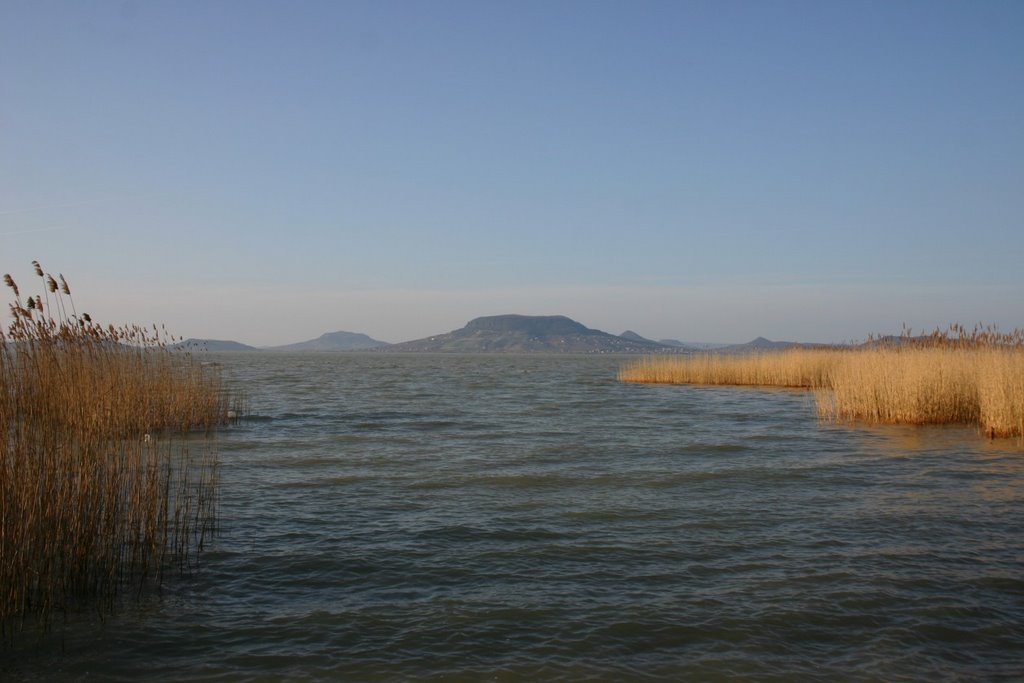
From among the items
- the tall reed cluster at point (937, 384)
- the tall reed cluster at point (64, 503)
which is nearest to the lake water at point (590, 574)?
the tall reed cluster at point (64, 503)

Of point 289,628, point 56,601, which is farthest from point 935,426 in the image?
point 56,601

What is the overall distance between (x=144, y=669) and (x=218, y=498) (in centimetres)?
488

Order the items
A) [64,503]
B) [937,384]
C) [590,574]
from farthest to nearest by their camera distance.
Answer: [937,384] → [590,574] → [64,503]

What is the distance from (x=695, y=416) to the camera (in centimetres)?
1989

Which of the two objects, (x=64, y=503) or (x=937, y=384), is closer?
(x=64, y=503)

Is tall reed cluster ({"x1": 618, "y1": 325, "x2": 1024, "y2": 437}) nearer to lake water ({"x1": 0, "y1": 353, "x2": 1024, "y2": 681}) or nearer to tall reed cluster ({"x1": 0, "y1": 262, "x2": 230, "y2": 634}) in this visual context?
lake water ({"x1": 0, "y1": 353, "x2": 1024, "y2": 681})

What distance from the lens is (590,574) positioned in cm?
636

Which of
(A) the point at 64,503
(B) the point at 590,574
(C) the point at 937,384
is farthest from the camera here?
(C) the point at 937,384

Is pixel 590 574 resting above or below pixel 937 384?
below

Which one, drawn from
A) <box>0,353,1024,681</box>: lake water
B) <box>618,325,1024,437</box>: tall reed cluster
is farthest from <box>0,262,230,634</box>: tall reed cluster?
<box>618,325,1024,437</box>: tall reed cluster

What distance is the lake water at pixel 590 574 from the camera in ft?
15.4

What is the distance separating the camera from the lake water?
4.68 metres

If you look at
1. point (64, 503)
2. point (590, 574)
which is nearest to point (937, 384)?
point (590, 574)

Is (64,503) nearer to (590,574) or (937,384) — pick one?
(590,574)
